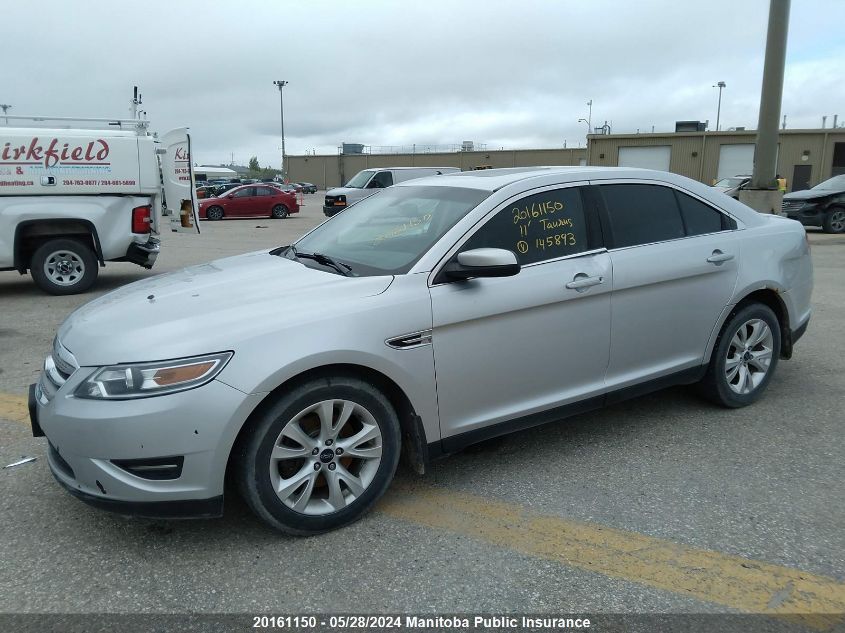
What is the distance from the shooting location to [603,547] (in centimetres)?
295

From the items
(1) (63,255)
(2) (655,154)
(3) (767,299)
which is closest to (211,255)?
(1) (63,255)

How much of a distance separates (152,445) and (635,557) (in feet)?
6.69

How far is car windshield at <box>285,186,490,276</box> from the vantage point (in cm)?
350

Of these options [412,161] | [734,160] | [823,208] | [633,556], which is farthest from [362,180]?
[412,161]

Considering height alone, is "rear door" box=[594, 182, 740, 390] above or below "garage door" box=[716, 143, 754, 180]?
below

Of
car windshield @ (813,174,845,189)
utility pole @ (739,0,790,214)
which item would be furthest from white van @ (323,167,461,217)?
utility pole @ (739,0,790,214)

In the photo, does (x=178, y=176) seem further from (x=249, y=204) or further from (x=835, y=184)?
(x=249, y=204)

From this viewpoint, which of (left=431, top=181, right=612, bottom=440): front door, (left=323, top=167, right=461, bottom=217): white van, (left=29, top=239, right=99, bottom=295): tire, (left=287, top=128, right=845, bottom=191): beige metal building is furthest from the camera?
(left=287, top=128, right=845, bottom=191): beige metal building

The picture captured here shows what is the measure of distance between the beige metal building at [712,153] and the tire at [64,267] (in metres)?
36.2

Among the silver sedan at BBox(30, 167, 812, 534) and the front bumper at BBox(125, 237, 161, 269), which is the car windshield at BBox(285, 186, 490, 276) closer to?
the silver sedan at BBox(30, 167, 812, 534)

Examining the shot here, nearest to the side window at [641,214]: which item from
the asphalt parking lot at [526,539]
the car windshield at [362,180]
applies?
the asphalt parking lot at [526,539]

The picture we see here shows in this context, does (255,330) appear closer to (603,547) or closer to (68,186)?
(603,547)

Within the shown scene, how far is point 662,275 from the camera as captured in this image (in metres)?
3.97

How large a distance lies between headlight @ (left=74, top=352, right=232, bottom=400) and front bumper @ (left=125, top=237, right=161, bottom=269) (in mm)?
7225
